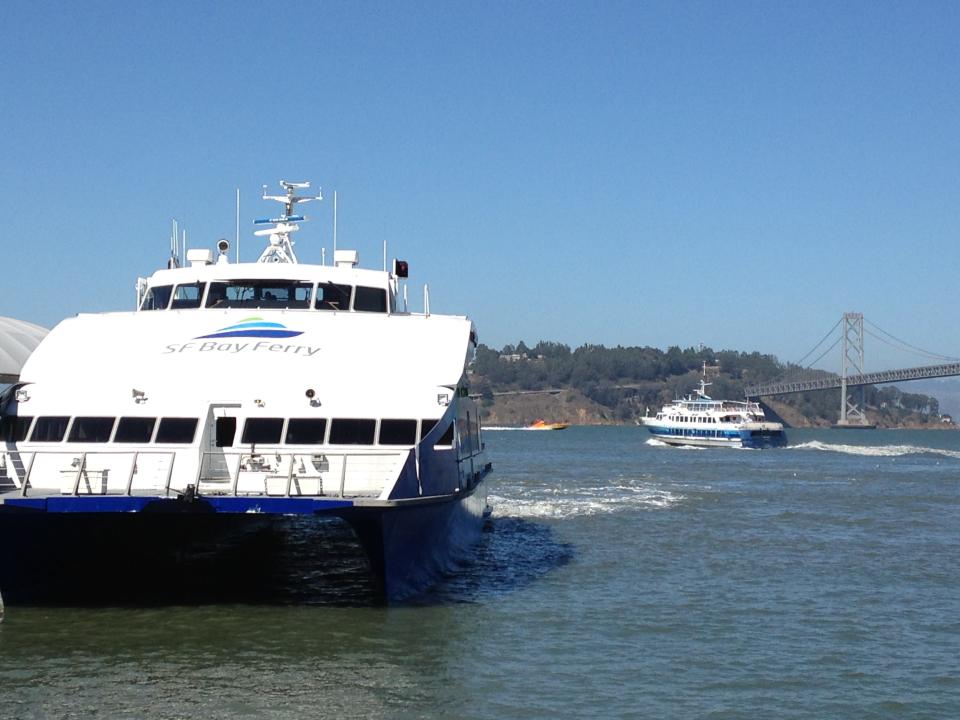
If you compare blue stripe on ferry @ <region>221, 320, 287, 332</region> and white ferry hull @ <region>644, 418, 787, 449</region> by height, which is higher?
blue stripe on ferry @ <region>221, 320, 287, 332</region>

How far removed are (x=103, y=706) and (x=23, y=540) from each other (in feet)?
10.5

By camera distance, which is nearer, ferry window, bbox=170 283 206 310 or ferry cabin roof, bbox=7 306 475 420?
ferry cabin roof, bbox=7 306 475 420

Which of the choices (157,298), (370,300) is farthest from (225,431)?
(157,298)

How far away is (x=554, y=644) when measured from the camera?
1270 centimetres

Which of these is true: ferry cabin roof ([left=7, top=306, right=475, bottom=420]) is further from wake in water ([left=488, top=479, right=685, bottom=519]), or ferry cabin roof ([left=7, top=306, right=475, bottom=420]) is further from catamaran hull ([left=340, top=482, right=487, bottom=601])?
wake in water ([left=488, top=479, right=685, bottom=519])

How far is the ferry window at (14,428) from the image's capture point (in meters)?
14.0

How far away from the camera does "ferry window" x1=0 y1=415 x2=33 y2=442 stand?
14.0 metres

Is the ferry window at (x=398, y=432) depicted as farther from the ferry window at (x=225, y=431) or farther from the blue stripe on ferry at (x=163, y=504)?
the blue stripe on ferry at (x=163, y=504)

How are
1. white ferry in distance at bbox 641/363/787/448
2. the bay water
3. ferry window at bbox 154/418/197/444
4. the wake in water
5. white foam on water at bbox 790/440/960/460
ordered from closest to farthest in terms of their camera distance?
the bay water, ferry window at bbox 154/418/197/444, the wake in water, white foam on water at bbox 790/440/960/460, white ferry in distance at bbox 641/363/787/448

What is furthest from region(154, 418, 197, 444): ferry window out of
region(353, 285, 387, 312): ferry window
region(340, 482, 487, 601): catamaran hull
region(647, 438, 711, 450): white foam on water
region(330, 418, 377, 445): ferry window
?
region(647, 438, 711, 450): white foam on water

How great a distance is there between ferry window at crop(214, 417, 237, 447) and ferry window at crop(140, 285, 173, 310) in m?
4.38

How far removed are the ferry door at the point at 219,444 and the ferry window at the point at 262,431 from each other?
15 centimetres

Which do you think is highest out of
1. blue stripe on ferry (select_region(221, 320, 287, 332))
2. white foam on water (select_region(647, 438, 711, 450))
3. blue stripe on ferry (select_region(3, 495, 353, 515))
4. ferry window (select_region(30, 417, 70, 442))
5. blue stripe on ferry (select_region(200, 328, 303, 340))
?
blue stripe on ferry (select_region(221, 320, 287, 332))

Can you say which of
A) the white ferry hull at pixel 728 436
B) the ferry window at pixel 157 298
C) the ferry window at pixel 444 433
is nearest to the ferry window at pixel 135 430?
the ferry window at pixel 444 433
